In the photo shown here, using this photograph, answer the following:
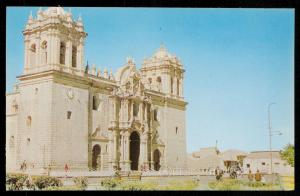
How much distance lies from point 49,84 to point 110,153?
25.8 ft

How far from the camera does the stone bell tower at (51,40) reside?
33594 mm

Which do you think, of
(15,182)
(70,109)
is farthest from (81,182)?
(70,109)

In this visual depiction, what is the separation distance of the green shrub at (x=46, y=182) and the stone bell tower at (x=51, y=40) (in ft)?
32.4

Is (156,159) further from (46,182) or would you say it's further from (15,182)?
(15,182)

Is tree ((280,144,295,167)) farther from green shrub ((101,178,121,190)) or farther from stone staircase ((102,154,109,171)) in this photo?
stone staircase ((102,154,109,171))

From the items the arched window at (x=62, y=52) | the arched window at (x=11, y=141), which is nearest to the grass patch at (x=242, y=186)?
the arched window at (x=62, y=52)

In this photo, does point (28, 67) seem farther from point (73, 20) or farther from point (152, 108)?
point (152, 108)

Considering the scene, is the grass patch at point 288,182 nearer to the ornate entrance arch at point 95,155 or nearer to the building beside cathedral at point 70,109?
the building beside cathedral at point 70,109

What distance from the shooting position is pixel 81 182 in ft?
84.6

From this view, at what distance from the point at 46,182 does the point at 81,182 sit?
1.74 metres

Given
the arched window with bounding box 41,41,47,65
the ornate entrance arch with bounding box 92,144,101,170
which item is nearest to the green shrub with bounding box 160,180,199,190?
the ornate entrance arch with bounding box 92,144,101,170

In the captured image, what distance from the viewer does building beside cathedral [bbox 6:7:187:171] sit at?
33062 mm

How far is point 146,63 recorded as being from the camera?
47.3 meters
